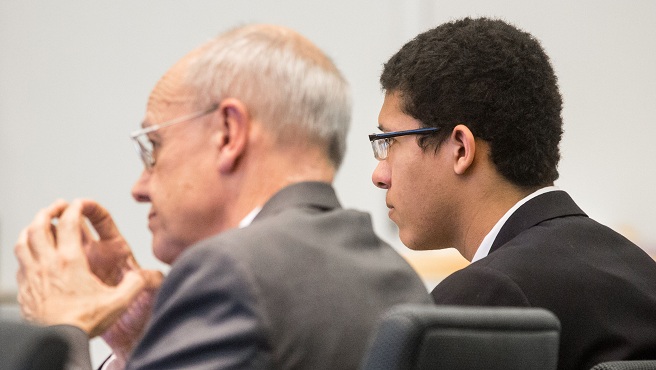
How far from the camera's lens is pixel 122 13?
4230 mm

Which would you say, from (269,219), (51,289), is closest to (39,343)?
(269,219)

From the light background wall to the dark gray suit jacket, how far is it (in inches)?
117

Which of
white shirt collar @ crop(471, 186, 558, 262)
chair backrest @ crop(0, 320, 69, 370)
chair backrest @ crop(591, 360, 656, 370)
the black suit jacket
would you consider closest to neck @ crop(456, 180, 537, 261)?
white shirt collar @ crop(471, 186, 558, 262)

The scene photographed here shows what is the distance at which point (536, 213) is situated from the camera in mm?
1864

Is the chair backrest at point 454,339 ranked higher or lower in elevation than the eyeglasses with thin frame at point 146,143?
lower

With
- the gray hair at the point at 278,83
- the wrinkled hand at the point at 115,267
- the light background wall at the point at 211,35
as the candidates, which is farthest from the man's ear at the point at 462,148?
the light background wall at the point at 211,35

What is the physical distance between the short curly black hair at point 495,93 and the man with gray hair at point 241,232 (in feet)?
1.96

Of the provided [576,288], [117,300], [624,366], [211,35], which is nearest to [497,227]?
[576,288]

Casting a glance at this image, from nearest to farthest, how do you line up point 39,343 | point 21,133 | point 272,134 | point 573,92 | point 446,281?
point 39,343
point 272,134
point 446,281
point 21,133
point 573,92

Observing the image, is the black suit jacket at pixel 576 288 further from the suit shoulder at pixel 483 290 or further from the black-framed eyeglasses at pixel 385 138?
the black-framed eyeglasses at pixel 385 138

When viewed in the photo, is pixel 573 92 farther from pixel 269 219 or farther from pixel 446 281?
pixel 269 219

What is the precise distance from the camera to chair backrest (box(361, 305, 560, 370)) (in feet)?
3.56

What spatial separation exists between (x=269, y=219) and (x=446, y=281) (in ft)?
1.56

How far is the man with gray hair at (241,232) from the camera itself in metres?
1.11
